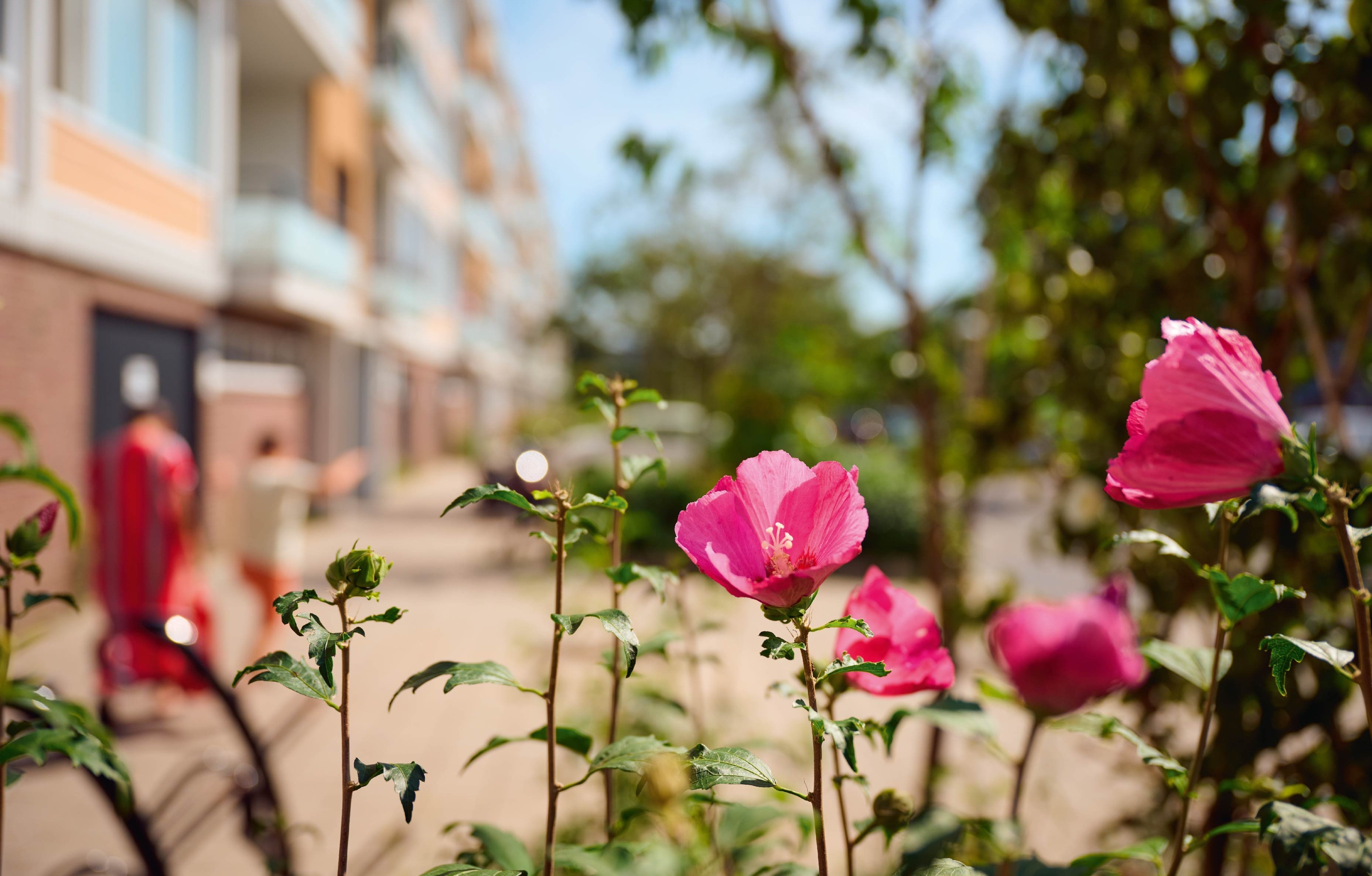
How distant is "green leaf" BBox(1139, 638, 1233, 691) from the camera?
0.79m

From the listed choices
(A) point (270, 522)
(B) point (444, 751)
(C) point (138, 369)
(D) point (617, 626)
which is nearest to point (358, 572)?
(D) point (617, 626)

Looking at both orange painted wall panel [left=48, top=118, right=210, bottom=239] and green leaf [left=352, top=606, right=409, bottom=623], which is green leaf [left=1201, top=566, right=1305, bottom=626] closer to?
green leaf [left=352, top=606, right=409, bottom=623]

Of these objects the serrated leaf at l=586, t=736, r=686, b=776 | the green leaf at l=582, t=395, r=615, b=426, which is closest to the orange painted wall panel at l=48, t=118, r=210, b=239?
the green leaf at l=582, t=395, r=615, b=426

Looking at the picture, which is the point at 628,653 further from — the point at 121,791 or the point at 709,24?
the point at 709,24

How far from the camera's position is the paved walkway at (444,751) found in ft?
8.17

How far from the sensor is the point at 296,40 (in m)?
10.9

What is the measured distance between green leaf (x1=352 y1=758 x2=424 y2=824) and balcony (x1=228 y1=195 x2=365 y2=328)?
11073 millimetres

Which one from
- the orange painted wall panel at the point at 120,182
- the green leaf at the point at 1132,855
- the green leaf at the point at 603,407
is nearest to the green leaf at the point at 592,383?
the green leaf at the point at 603,407

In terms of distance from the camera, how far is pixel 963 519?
2539mm

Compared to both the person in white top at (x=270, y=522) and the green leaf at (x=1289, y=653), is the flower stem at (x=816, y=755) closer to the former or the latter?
the green leaf at (x=1289, y=653)

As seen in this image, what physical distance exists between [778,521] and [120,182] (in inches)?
349

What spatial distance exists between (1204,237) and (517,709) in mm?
3926

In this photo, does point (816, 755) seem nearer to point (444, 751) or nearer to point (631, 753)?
point (631, 753)

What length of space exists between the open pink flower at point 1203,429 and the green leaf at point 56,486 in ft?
2.69
